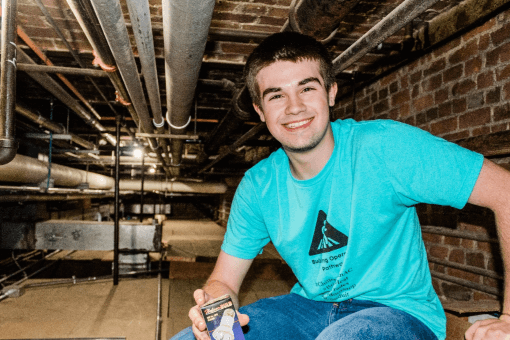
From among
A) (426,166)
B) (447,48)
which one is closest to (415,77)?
(447,48)

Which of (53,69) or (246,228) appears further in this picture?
(53,69)

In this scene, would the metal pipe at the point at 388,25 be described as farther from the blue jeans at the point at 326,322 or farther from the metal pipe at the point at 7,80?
the metal pipe at the point at 7,80

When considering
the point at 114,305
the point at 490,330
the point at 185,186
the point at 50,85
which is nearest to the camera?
the point at 490,330

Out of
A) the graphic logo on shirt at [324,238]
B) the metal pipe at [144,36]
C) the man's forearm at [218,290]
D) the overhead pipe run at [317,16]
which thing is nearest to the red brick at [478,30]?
the overhead pipe run at [317,16]

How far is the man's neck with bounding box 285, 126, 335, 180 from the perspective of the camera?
Result: 134 centimetres

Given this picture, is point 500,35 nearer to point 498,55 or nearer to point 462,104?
point 498,55

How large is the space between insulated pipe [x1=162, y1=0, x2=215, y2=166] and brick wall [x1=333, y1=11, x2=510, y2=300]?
4.86 ft

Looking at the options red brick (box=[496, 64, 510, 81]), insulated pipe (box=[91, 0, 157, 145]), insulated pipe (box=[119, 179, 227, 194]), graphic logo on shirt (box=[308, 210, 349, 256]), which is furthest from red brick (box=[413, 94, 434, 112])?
insulated pipe (box=[119, 179, 227, 194])

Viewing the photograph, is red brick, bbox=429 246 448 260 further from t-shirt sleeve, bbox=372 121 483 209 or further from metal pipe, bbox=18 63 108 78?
metal pipe, bbox=18 63 108 78

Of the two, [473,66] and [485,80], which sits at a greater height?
[473,66]

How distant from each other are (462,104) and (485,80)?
19 centimetres

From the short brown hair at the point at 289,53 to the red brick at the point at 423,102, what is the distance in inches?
40.3

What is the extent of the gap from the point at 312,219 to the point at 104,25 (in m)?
1.11

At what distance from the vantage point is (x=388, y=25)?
1.25 meters
